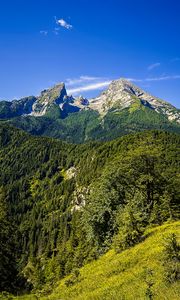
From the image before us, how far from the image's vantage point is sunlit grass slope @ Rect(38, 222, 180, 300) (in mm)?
24641

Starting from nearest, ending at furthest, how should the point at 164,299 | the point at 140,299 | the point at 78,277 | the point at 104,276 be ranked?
the point at 164,299, the point at 140,299, the point at 104,276, the point at 78,277

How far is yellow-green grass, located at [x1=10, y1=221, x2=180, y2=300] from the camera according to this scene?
24.7m

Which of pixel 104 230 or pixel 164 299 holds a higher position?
pixel 164 299

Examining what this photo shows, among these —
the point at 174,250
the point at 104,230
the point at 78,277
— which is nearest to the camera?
the point at 174,250

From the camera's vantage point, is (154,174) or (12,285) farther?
(154,174)

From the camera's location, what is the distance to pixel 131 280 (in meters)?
30.7

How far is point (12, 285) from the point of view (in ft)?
191

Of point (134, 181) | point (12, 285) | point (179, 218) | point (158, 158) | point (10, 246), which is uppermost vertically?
point (158, 158)

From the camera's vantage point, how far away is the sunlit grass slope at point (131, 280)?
80.8 ft

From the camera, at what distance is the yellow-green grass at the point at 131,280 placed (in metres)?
24.7

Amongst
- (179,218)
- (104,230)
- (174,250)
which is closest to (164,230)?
(179,218)

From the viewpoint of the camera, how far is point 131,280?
30734 millimetres

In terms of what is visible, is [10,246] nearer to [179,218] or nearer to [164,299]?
[179,218]

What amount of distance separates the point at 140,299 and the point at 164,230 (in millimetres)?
25563
